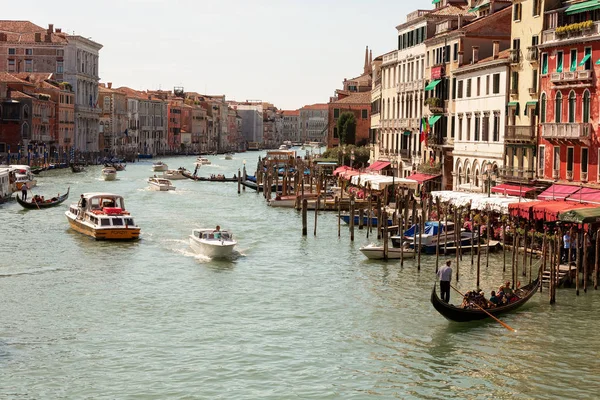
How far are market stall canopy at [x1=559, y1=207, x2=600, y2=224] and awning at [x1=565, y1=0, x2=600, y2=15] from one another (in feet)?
20.8

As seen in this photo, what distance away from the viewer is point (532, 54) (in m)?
29.7

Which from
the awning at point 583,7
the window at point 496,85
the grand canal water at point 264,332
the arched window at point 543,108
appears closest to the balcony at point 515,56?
the window at point 496,85

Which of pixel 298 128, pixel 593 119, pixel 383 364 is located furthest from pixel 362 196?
pixel 298 128

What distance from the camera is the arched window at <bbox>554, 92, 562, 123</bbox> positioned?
27.9 meters

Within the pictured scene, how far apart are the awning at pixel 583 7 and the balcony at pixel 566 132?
2.93 m

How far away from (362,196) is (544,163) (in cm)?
1201

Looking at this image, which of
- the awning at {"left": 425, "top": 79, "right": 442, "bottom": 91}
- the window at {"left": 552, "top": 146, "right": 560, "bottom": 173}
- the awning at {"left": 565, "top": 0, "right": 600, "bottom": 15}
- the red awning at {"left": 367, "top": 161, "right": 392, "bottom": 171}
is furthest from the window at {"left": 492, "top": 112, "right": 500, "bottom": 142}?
the red awning at {"left": 367, "top": 161, "right": 392, "bottom": 171}

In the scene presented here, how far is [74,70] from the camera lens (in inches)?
3415

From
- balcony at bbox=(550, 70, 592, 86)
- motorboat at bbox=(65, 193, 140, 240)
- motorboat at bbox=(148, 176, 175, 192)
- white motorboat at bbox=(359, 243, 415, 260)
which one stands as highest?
balcony at bbox=(550, 70, 592, 86)

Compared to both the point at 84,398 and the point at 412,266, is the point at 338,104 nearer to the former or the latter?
the point at 412,266

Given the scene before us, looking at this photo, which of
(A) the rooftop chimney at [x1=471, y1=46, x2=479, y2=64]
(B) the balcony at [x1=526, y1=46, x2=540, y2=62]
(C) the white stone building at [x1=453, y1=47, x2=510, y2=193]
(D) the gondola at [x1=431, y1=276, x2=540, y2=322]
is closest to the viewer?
(D) the gondola at [x1=431, y1=276, x2=540, y2=322]

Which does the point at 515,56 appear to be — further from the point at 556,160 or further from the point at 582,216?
the point at 582,216

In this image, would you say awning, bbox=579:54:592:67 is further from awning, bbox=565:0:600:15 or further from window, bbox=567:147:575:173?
window, bbox=567:147:575:173

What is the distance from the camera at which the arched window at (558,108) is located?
91.6 feet
